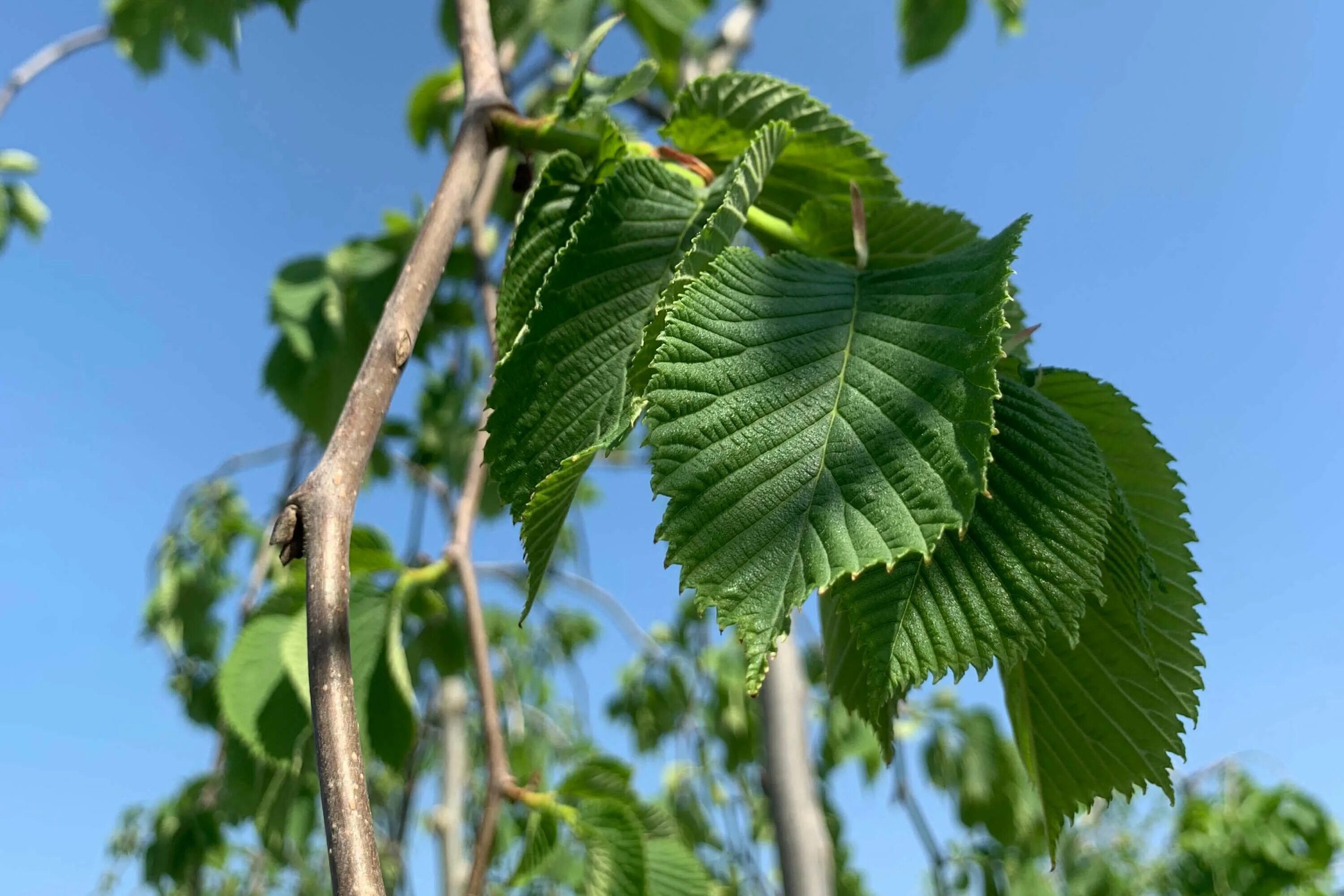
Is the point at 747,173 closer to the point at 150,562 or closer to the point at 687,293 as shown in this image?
the point at 687,293

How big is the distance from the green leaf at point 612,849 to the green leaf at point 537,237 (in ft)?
2.12

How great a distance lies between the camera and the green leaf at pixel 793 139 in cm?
55

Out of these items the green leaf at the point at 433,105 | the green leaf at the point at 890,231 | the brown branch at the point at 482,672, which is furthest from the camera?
the green leaf at the point at 433,105

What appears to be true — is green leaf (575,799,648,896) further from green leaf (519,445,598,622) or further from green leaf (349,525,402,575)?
green leaf (519,445,598,622)

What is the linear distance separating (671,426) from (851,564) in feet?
0.26

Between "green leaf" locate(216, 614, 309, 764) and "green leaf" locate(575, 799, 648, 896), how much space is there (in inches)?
11.7

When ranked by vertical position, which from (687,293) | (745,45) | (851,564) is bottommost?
(851,564)

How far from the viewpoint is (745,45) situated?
6.72 ft

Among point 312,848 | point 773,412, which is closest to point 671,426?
point 773,412

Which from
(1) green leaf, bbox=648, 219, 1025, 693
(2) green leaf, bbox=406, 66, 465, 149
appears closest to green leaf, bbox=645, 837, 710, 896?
(1) green leaf, bbox=648, 219, 1025, 693

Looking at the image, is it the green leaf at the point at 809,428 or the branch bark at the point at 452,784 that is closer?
the green leaf at the point at 809,428

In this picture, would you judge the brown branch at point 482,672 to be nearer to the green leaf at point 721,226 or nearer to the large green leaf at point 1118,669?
the green leaf at point 721,226

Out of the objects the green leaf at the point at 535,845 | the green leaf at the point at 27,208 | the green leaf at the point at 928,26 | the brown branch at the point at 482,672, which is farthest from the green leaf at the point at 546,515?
the green leaf at the point at 27,208

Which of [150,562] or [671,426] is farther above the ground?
[150,562]
